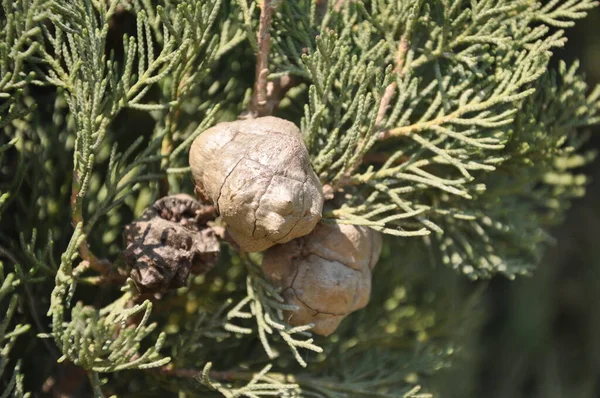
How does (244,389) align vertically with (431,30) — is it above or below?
below

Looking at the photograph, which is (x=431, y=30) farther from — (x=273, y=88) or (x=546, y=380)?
(x=546, y=380)

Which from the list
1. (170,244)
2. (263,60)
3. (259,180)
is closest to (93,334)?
(170,244)

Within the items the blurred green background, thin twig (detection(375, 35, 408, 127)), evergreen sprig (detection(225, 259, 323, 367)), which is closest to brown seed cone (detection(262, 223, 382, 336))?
evergreen sprig (detection(225, 259, 323, 367))

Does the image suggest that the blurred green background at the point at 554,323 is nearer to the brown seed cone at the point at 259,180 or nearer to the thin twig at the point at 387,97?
the thin twig at the point at 387,97

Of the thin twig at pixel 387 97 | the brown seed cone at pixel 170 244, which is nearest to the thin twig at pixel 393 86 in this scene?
the thin twig at pixel 387 97

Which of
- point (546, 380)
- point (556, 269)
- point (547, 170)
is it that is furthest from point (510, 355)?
point (547, 170)

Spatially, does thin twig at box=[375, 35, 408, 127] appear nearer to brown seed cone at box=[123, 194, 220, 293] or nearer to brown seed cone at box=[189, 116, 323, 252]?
brown seed cone at box=[189, 116, 323, 252]
